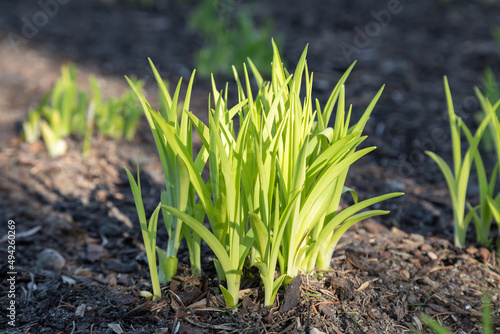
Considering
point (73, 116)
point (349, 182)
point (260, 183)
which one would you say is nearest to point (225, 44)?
point (73, 116)

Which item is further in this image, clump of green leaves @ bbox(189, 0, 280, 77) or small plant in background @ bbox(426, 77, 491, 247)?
clump of green leaves @ bbox(189, 0, 280, 77)

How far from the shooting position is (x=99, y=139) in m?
2.87

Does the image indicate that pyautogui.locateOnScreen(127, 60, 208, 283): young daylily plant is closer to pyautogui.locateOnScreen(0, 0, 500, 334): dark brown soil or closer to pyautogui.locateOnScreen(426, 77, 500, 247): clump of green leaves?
A: pyautogui.locateOnScreen(0, 0, 500, 334): dark brown soil

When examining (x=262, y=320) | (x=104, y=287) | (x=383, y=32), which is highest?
(x=383, y=32)

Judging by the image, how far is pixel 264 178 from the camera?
122cm

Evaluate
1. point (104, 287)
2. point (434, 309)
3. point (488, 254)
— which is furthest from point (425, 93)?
point (104, 287)

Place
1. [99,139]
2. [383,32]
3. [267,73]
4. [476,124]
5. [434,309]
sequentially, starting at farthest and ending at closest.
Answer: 1. [383,32]
2. [267,73]
3. [476,124]
4. [99,139]
5. [434,309]

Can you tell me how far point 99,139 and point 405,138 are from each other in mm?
1973

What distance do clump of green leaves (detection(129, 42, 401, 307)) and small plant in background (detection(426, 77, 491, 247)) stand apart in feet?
1.68

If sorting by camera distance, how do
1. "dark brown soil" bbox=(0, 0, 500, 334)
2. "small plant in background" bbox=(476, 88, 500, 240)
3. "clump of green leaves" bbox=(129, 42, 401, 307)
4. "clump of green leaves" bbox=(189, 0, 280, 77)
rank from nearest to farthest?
"clump of green leaves" bbox=(129, 42, 401, 307), "dark brown soil" bbox=(0, 0, 500, 334), "small plant in background" bbox=(476, 88, 500, 240), "clump of green leaves" bbox=(189, 0, 280, 77)

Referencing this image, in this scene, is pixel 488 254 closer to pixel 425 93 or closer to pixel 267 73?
pixel 425 93

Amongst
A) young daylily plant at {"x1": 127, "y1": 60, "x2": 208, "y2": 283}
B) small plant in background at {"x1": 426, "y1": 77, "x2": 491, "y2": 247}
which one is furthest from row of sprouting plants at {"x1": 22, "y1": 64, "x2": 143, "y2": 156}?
small plant in background at {"x1": 426, "y1": 77, "x2": 491, "y2": 247}

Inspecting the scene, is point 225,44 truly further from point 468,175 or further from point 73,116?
point 468,175

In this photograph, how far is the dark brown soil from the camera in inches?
55.0
